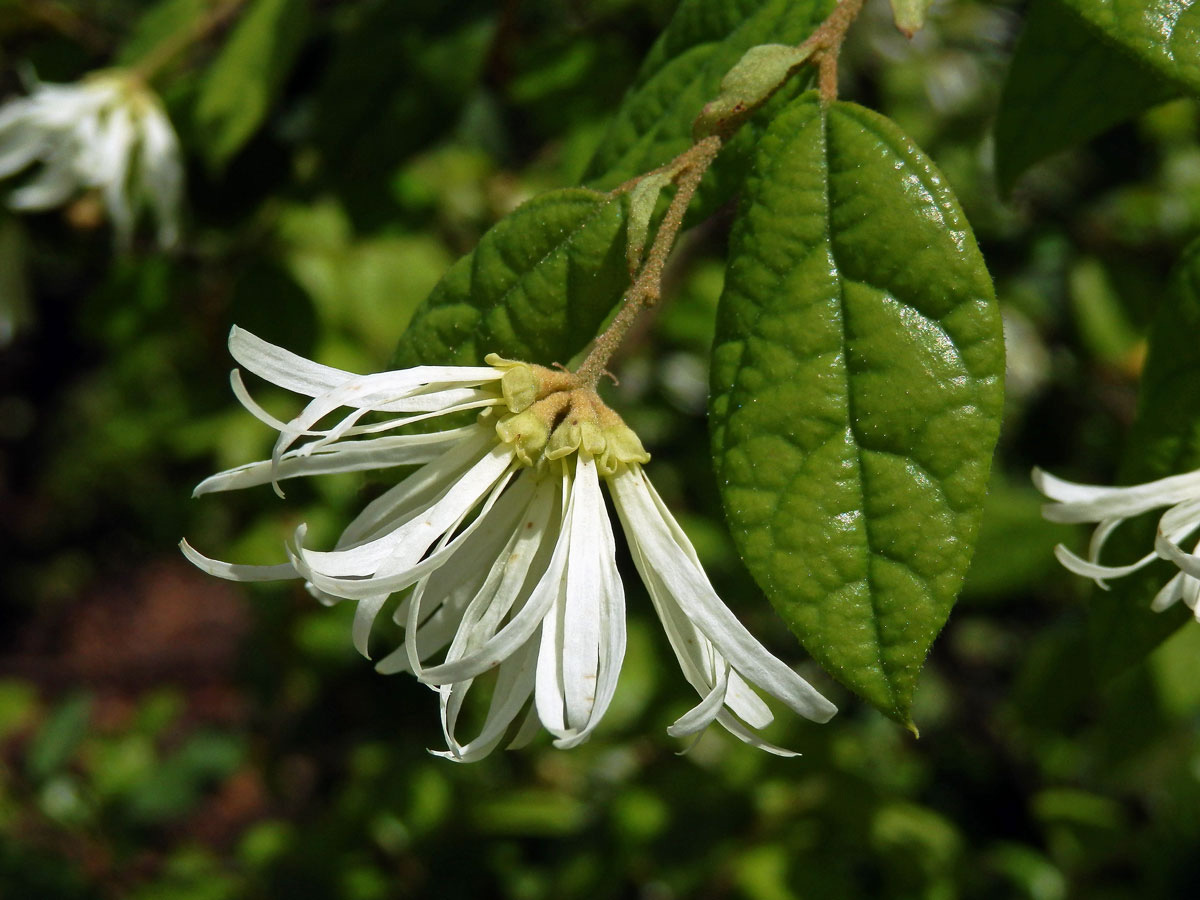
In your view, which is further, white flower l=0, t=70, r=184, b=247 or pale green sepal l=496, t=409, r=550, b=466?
white flower l=0, t=70, r=184, b=247

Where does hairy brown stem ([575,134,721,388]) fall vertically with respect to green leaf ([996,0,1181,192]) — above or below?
below

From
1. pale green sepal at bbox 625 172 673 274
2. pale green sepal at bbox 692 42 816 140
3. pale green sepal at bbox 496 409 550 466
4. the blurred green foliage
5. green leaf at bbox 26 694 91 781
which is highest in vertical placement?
pale green sepal at bbox 692 42 816 140

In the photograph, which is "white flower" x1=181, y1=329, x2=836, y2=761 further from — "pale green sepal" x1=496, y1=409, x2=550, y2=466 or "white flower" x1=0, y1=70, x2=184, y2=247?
"white flower" x1=0, y1=70, x2=184, y2=247

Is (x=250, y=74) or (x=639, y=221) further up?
(x=639, y=221)

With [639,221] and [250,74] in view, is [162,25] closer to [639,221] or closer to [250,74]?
[250,74]

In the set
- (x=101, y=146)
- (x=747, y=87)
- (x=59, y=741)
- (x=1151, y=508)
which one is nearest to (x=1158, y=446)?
(x=1151, y=508)

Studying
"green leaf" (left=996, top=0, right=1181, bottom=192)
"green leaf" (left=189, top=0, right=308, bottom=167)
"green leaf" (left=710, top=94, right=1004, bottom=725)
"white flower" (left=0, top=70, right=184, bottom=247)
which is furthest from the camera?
"white flower" (left=0, top=70, right=184, bottom=247)

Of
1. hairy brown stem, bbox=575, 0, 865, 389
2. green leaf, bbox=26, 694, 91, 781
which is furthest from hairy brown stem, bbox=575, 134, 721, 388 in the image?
green leaf, bbox=26, 694, 91, 781

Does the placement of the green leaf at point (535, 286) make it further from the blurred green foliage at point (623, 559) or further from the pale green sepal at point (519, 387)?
the blurred green foliage at point (623, 559)
